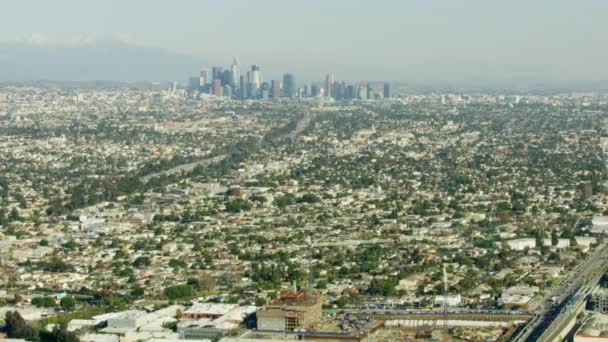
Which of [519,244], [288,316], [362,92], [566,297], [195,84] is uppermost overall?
[288,316]

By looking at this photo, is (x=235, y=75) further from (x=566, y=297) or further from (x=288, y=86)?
(x=566, y=297)

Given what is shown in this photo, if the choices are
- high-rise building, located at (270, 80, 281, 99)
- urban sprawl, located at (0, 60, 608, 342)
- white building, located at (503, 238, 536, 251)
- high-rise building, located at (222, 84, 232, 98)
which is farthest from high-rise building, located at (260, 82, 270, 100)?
white building, located at (503, 238, 536, 251)

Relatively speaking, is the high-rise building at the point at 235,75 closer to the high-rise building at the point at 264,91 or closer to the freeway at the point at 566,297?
the high-rise building at the point at 264,91

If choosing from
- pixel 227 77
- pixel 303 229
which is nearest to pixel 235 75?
pixel 227 77

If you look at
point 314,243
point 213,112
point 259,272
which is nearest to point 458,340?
point 259,272

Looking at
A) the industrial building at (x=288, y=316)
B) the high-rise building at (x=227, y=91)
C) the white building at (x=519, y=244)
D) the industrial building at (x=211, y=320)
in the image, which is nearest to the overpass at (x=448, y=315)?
the industrial building at (x=288, y=316)

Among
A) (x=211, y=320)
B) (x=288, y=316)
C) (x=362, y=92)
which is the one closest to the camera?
(x=288, y=316)

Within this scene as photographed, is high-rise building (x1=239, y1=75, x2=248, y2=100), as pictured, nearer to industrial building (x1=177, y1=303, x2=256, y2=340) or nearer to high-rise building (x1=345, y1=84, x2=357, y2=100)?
high-rise building (x1=345, y1=84, x2=357, y2=100)
